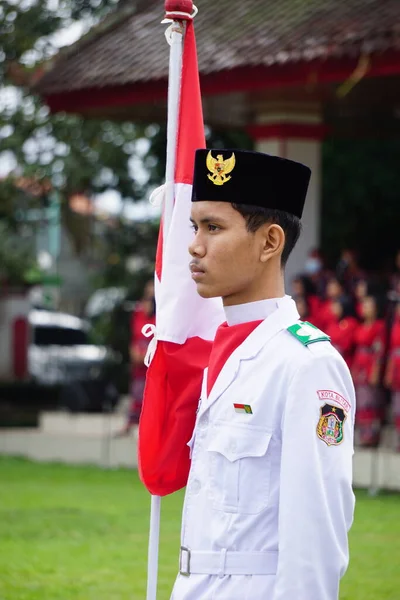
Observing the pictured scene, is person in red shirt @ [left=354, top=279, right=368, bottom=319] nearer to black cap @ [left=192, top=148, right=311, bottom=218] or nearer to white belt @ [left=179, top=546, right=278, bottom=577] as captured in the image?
black cap @ [left=192, top=148, right=311, bottom=218]

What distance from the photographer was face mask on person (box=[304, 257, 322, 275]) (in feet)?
45.6

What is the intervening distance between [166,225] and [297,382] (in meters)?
1.23

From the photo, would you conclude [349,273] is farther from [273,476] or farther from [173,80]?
Result: [273,476]

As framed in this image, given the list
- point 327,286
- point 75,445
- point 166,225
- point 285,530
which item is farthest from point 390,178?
point 285,530

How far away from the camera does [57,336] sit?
29359 millimetres

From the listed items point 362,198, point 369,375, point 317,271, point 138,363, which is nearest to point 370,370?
point 369,375

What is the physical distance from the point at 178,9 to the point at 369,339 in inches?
314

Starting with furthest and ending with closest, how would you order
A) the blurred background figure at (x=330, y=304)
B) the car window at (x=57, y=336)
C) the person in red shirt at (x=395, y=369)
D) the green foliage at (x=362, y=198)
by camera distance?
the car window at (x=57, y=336)
the green foliage at (x=362, y=198)
the blurred background figure at (x=330, y=304)
the person in red shirt at (x=395, y=369)

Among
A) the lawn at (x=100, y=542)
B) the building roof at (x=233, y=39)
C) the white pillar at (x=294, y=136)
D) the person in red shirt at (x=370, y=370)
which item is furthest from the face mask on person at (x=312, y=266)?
the lawn at (x=100, y=542)

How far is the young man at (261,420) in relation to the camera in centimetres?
271

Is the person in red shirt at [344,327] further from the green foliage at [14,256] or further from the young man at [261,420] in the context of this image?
the young man at [261,420]

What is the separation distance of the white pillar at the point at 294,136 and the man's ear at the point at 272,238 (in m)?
11.1

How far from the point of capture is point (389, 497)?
34.1 ft

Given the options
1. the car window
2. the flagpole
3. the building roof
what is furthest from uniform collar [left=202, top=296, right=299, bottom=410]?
the car window
